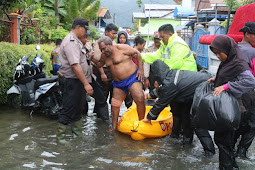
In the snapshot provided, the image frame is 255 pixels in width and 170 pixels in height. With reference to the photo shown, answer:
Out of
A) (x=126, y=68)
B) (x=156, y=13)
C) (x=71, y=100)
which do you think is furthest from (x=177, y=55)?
(x=156, y=13)

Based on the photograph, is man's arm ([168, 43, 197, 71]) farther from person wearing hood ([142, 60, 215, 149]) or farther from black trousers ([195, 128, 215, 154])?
black trousers ([195, 128, 215, 154])

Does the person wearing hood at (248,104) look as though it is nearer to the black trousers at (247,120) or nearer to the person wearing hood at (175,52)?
the black trousers at (247,120)

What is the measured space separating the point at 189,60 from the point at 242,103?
1.45 m

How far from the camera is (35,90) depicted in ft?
24.0

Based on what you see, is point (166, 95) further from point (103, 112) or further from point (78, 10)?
point (78, 10)

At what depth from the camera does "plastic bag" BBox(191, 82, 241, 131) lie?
147 inches

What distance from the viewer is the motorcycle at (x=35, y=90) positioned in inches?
275

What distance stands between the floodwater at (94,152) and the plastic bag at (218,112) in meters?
0.86

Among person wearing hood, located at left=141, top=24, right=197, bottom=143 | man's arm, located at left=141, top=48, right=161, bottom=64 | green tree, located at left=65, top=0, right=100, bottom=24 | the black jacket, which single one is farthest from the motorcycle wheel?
green tree, located at left=65, top=0, right=100, bottom=24

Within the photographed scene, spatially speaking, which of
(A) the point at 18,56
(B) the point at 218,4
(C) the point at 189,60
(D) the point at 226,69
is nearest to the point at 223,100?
(D) the point at 226,69

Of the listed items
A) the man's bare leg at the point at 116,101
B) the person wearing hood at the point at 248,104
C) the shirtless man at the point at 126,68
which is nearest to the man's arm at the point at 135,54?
the shirtless man at the point at 126,68

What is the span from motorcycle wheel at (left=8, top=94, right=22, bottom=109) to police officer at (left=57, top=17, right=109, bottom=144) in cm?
271

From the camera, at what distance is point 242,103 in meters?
4.12

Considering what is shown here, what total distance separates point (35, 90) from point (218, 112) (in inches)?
189
